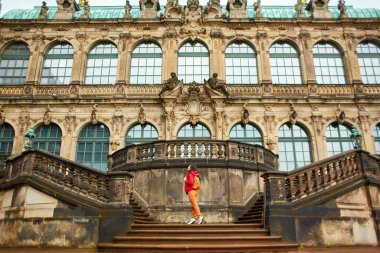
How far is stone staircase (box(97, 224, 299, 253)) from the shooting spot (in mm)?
6984

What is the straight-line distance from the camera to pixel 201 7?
22938mm

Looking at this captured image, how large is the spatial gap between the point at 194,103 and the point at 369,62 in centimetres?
1198

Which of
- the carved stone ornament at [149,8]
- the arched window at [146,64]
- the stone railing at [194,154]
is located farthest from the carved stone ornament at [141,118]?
the carved stone ornament at [149,8]

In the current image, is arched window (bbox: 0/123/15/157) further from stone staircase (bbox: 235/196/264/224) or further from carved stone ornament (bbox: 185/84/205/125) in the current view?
stone staircase (bbox: 235/196/264/224)

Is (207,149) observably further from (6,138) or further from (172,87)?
(6,138)

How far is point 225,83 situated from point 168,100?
12.5 ft

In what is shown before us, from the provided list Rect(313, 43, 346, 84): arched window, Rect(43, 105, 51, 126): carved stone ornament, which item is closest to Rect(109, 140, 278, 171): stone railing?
Rect(43, 105, 51, 126): carved stone ornament

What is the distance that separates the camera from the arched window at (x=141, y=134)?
19.7 m

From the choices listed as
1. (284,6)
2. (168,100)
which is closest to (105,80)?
(168,100)

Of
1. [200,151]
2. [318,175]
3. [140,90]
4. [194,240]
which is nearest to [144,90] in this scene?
[140,90]

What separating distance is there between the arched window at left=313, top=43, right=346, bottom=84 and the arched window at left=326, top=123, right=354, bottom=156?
3.19 m

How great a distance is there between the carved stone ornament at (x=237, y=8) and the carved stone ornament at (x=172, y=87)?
6867 mm

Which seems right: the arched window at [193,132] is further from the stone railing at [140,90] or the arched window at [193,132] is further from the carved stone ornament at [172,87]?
the stone railing at [140,90]

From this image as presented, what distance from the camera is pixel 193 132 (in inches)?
777
